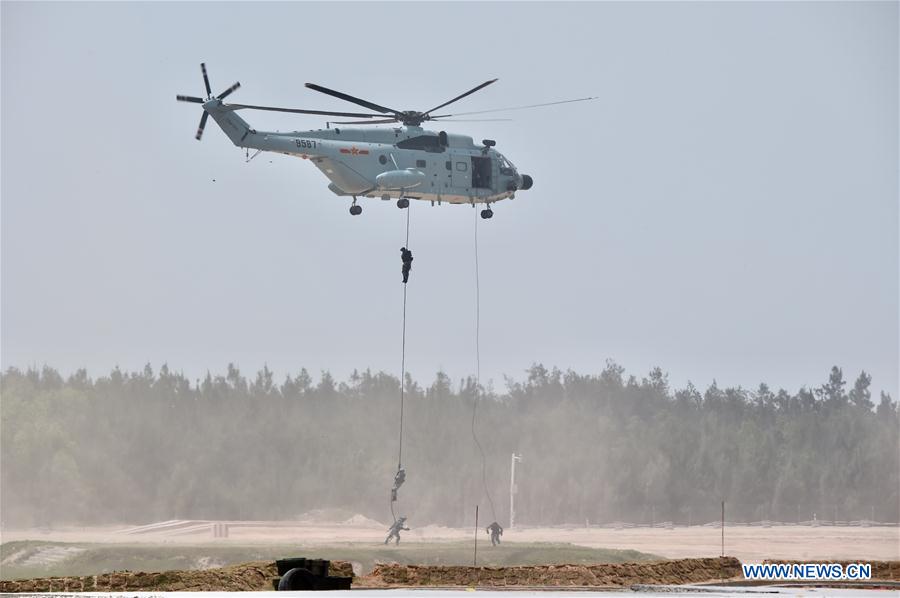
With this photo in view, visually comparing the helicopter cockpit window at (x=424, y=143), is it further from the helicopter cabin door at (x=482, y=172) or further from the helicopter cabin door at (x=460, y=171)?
the helicopter cabin door at (x=482, y=172)

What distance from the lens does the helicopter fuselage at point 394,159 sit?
50188 mm

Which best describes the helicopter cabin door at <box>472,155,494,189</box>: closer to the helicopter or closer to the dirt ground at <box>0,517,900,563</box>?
the helicopter

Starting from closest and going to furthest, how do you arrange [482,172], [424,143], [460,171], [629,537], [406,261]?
1. [406,261]
2. [424,143]
3. [460,171]
4. [482,172]
5. [629,537]

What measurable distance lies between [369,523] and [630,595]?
50.0m

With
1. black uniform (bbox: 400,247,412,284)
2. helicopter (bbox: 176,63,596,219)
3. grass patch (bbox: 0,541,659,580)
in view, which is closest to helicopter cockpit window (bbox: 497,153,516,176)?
helicopter (bbox: 176,63,596,219)

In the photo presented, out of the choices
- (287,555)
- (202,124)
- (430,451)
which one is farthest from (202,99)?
(430,451)

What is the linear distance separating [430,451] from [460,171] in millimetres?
39890

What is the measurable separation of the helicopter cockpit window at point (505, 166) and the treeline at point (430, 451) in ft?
111

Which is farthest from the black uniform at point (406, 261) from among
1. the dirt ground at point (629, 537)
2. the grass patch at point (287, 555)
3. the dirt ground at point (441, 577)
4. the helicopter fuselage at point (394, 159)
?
the dirt ground at point (629, 537)

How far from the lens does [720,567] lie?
45156mm

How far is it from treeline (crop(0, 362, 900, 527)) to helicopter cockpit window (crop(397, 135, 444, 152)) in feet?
117

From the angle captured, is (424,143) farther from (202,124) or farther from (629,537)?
(629,537)

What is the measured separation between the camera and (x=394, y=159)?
52.2m

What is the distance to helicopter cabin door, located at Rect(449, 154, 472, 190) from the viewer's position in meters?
53.7
